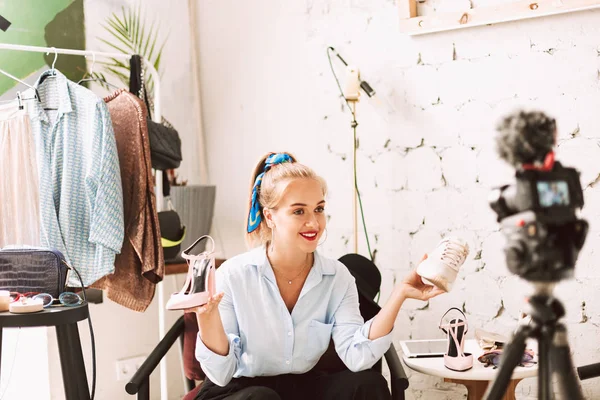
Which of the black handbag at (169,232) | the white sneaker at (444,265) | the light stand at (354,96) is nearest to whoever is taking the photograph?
the white sneaker at (444,265)

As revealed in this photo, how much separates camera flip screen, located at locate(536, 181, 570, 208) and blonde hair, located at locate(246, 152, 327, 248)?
982 mm

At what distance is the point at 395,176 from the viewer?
8.80 feet

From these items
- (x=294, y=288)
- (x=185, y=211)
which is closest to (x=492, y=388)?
(x=294, y=288)

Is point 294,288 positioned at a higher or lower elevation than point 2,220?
lower

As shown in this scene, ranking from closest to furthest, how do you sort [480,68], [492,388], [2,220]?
[492,388], [2,220], [480,68]

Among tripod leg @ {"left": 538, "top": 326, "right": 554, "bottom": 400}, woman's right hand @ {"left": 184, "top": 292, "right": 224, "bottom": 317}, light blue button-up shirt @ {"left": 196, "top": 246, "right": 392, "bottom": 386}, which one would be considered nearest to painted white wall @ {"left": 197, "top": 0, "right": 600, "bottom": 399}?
light blue button-up shirt @ {"left": 196, "top": 246, "right": 392, "bottom": 386}

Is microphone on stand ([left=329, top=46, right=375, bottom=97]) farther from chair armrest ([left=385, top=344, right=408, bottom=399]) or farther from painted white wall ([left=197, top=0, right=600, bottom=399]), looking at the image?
chair armrest ([left=385, top=344, right=408, bottom=399])

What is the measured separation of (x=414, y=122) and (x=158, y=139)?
99 cm

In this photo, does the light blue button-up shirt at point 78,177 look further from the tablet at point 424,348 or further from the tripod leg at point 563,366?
the tripod leg at point 563,366

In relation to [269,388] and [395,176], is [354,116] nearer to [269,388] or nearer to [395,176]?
[395,176]

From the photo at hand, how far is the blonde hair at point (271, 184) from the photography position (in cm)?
193

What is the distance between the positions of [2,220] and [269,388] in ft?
3.49

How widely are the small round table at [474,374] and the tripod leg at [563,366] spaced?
91 centimetres

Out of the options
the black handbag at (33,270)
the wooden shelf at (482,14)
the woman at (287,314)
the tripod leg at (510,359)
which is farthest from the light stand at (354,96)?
the tripod leg at (510,359)
